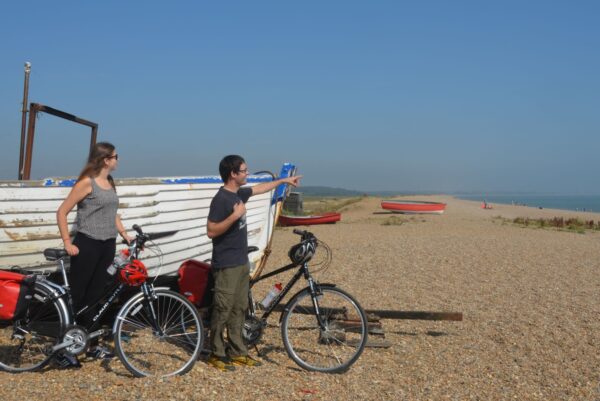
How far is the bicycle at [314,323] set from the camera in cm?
522

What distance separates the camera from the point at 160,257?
7.14 meters

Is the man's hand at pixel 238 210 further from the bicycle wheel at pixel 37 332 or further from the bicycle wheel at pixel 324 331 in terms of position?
the bicycle wheel at pixel 37 332

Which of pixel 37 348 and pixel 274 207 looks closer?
pixel 37 348

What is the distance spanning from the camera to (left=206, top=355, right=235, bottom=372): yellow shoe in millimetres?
5102

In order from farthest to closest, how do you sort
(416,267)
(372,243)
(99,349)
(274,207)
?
(372,243) → (416,267) → (274,207) → (99,349)

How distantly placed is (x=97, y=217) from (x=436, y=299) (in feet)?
19.0

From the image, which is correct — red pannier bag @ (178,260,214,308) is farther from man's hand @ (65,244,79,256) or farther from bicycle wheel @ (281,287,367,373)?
man's hand @ (65,244,79,256)

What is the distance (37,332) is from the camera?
16.5 feet

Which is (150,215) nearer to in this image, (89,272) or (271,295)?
(89,272)

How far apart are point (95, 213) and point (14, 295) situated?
919mm

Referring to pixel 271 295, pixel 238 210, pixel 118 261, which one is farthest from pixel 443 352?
pixel 118 261

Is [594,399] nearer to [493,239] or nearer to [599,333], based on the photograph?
[599,333]

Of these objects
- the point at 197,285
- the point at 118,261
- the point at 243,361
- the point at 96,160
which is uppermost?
the point at 96,160

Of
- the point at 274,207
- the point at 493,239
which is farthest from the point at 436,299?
the point at 493,239
